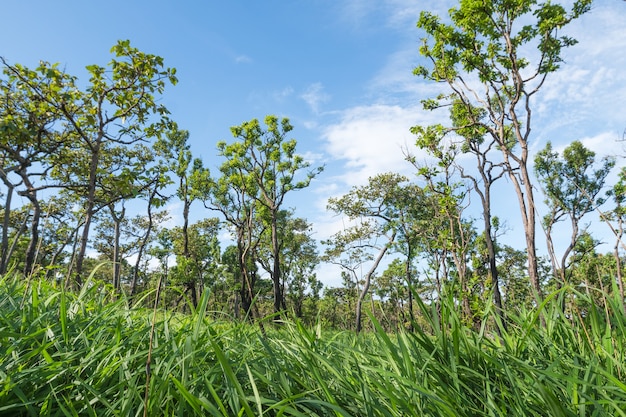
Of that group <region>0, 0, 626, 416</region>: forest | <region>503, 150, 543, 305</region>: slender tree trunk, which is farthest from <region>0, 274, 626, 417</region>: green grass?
<region>503, 150, 543, 305</region>: slender tree trunk

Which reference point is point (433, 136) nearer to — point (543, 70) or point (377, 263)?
point (543, 70)

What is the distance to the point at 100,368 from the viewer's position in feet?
4.67

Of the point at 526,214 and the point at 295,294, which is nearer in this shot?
the point at 526,214

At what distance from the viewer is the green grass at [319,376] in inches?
42.9

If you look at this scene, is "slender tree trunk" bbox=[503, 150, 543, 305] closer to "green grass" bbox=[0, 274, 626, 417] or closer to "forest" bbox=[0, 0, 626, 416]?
"forest" bbox=[0, 0, 626, 416]

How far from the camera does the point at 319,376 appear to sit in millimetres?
1208

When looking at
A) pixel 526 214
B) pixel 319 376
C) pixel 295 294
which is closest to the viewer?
pixel 319 376

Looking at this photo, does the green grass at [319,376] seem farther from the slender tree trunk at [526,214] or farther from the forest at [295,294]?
the slender tree trunk at [526,214]

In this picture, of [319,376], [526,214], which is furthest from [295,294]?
[319,376]

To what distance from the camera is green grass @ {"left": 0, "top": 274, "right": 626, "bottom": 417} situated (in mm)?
1089

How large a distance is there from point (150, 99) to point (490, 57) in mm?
11254

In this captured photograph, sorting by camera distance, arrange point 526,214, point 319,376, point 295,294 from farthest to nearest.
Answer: point 295,294 < point 526,214 < point 319,376

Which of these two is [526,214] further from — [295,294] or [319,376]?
[295,294]

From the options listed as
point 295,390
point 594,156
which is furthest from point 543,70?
point 594,156
